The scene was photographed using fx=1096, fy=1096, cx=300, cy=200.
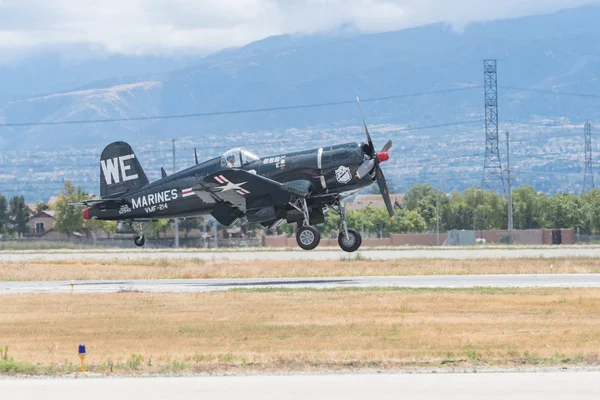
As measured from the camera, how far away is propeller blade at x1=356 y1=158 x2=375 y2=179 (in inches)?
1590

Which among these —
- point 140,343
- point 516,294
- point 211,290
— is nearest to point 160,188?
point 211,290

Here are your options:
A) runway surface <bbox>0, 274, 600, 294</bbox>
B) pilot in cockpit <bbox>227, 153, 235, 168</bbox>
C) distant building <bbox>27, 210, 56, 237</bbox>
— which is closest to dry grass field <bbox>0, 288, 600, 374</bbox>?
runway surface <bbox>0, 274, 600, 294</bbox>

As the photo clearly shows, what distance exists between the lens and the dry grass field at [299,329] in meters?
21.1

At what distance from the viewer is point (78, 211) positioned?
121000mm

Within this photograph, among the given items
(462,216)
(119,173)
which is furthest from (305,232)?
(462,216)

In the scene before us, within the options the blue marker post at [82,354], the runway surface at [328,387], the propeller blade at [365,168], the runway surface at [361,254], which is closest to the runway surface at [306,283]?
the propeller blade at [365,168]

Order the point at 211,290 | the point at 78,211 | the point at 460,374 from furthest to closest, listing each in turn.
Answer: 1. the point at 78,211
2. the point at 211,290
3. the point at 460,374

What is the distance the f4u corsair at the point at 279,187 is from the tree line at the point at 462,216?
8580cm

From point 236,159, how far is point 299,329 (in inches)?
640

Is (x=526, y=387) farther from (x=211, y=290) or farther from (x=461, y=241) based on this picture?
(x=461, y=241)

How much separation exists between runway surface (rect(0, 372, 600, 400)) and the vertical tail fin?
89.0 feet

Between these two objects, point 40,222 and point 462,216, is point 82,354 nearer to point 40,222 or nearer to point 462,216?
point 462,216

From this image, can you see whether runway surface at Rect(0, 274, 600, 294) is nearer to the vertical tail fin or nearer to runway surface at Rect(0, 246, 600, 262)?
the vertical tail fin

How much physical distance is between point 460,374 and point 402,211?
128477 mm
